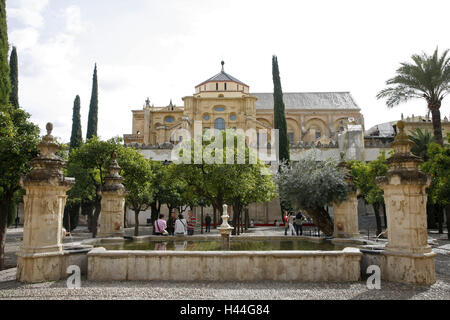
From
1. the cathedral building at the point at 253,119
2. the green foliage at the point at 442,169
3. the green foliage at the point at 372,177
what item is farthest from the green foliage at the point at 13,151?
the cathedral building at the point at 253,119

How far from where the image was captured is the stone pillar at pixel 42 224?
6.80 meters

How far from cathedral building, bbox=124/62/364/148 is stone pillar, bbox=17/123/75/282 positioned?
34898mm

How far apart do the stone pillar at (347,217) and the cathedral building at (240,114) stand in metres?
33.0

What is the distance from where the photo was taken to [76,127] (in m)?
29.6

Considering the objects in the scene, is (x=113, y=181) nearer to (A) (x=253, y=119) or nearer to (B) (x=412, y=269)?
(B) (x=412, y=269)

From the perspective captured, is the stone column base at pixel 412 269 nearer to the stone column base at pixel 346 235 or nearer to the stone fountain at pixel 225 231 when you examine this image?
the stone column base at pixel 346 235

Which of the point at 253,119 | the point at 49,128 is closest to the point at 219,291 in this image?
the point at 49,128

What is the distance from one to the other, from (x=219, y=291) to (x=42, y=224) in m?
3.94

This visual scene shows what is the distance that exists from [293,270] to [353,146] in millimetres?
36052

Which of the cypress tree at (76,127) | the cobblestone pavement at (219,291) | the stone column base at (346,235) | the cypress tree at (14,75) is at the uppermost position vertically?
the cypress tree at (14,75)

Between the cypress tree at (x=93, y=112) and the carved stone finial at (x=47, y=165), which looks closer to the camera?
the carved stone finial at (x=47, y=165)

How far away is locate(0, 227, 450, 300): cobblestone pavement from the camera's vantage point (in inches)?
225

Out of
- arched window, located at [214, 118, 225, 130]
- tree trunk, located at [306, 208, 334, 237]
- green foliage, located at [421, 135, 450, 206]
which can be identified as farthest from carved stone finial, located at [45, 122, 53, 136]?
arched window, located at [214, 118, 225, 130]

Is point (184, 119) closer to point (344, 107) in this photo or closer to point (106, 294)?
point (344, 107)
